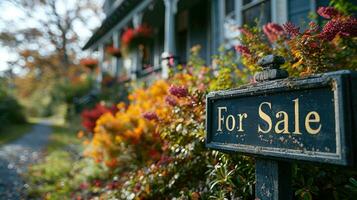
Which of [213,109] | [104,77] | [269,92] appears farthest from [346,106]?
[104,77]

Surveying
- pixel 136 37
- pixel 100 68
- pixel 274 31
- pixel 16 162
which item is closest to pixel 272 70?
pixel 274 31

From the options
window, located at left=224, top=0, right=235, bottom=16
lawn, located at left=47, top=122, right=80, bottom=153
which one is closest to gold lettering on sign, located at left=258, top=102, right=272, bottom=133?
window, located at left=224, top=0, right=235, bottom=16

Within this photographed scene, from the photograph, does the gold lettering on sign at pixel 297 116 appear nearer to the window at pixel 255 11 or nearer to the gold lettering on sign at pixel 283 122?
the gold lettering on sign at pixel 283 122

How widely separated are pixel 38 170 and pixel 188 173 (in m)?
4.33

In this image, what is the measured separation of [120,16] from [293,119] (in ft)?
40.2

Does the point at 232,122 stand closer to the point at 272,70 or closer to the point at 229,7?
the point at 272,70

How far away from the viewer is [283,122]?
5.47 feet

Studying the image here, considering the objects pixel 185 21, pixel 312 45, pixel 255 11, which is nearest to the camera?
pixel 312 45

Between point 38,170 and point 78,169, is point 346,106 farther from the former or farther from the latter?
point 38,170

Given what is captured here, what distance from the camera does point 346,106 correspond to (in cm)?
138

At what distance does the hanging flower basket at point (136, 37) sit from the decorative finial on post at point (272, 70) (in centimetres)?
925

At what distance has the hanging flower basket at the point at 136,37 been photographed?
10875mm

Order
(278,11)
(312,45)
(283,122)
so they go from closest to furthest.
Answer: (283,122)
(312,45)
(278,11)

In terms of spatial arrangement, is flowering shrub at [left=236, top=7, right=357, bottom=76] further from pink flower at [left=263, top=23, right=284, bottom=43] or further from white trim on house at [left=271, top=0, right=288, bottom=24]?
white trim on house at [left=271, top=0, right=288, bottom=24]
